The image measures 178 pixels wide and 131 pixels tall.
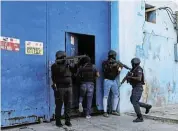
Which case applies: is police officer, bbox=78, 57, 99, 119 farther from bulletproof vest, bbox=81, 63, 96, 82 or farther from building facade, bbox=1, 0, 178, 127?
building facade, bbox=1, 0, 178, 127

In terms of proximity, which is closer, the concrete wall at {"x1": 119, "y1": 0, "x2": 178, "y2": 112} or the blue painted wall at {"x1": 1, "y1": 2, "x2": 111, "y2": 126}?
the blue painted wall at {"x1": 1, "y1": 2, "x2": 111, "y2": 126}

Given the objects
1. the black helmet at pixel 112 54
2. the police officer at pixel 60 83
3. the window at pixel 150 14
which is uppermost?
the window at pixel 150 14

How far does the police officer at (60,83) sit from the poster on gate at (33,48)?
1.61 feet

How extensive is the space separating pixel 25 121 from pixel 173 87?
606 cm

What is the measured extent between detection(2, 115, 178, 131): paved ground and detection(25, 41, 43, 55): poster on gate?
1630mm

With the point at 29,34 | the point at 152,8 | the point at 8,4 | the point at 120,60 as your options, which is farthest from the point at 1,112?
the point at 152,8

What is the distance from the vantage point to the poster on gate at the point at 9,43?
259 inches

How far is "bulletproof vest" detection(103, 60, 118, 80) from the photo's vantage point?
27.6ft

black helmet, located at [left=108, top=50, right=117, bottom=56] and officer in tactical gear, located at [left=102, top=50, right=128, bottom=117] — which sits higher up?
black helmet, located at [left=108, top=50, right=117, bottom=56]

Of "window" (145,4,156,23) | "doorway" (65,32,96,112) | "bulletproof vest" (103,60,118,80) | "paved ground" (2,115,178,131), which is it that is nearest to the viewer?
"paved ground" (2,115,178,131)

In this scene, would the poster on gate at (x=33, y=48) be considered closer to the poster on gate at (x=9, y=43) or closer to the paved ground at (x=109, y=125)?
the poster on gate at (x=9, y=43)

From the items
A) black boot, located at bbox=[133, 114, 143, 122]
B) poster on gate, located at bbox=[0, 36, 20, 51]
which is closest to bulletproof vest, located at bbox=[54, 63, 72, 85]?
poster on gate, located at bbox=[0, 36, 20, 51]

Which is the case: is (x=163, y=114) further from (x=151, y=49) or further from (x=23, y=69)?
(x=23, y=69)

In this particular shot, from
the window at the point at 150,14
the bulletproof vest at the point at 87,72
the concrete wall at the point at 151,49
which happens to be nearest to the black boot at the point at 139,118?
the concrete wall at the point at 151,49
